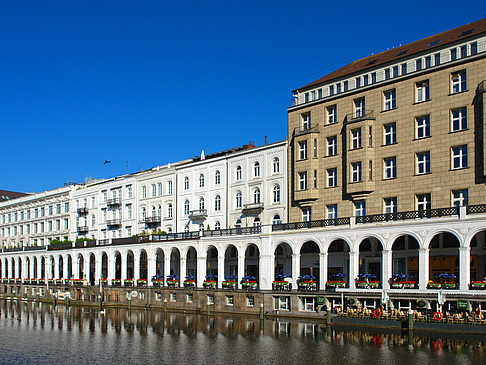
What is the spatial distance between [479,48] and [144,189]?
53903mm

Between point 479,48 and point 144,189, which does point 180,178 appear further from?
point 479,48

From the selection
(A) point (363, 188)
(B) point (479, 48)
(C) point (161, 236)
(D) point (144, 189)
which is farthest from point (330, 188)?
(D) point (144, 189)

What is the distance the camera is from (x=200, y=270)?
2886 inches

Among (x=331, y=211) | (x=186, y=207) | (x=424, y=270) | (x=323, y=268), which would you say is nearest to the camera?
(x=424, y=270)

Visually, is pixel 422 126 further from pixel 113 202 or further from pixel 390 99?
pixel 113 202

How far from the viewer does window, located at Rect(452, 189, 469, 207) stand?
181 feet

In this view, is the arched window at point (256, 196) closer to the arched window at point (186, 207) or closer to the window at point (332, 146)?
the window at point (332, 146)

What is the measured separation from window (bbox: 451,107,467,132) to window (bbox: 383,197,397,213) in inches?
356

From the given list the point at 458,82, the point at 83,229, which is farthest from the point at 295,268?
the point at 83,229

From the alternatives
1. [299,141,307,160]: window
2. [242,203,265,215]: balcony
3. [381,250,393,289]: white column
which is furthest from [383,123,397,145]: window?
[242,203,265,215]: balcony

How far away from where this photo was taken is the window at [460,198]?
55.3 meters

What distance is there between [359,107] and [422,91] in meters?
7.51

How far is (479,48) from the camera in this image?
181 feet

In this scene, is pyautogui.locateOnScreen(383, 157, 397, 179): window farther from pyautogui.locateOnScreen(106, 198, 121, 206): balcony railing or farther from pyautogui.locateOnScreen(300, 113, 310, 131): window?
pyautogui.locateOnScreen(106, 198, 121, 206): balcony railing
